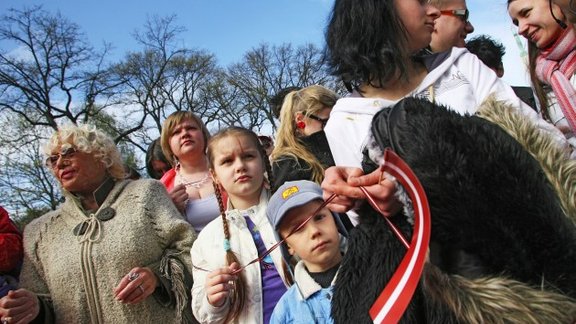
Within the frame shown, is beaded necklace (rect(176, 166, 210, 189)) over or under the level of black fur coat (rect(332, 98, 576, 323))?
under

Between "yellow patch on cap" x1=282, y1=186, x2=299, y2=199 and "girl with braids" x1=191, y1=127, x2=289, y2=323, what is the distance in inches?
13.4

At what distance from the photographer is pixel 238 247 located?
231 cm

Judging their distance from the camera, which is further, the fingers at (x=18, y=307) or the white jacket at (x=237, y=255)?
the fingers at (x=18, y=307)

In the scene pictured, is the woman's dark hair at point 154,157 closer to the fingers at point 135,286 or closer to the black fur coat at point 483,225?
the fingers at point 135,286

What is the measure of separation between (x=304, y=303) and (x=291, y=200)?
0.41 m

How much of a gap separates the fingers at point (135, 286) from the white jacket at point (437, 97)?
138cm

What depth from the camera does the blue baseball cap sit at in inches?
78.3

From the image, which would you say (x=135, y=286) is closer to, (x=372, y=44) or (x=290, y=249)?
(x=290, y=249)

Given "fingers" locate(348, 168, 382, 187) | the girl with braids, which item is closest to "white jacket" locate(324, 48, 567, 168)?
"fingers" locate(348, 168, 382, 187)

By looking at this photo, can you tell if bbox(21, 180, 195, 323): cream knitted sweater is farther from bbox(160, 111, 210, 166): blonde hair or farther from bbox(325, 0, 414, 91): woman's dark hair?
bbox(325, 0, 414, 91): woman's dark hair

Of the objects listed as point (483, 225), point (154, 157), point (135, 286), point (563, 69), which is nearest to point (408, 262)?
point (483, 225)

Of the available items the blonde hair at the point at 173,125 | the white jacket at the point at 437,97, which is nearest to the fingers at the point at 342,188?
the white jacket at the point at 437,97

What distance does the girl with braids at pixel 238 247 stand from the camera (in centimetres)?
212

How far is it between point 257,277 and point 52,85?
20.2 meters
